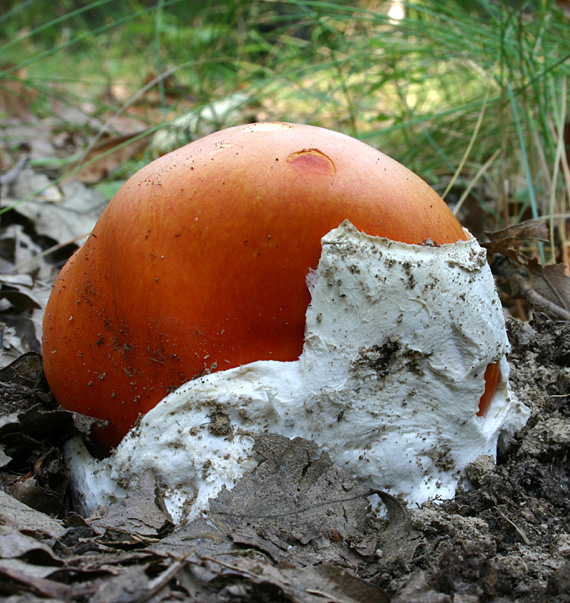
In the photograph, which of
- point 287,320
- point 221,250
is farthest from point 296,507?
point 221,250

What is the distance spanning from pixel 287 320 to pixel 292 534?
53 centimetres

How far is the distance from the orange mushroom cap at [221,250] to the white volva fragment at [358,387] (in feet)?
0.19

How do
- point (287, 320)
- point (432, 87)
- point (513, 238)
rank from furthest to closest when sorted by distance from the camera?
point (432, 87)
point (513, 238)
point (287, 320)

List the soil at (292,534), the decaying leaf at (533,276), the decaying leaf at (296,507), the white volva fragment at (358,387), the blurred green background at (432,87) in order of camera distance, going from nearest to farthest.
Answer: the soil at (292,534), the decaying leaf at (296,507), the white volva fragment at (358,387), the decaying leaf at (533,276), the blurred green background at (432,87)

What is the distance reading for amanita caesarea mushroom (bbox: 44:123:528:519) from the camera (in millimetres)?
1481

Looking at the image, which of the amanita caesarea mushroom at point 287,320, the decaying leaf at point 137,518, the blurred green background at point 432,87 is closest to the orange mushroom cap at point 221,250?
the amanita caesarea mushroom at point 287,320

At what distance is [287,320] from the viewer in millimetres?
1515

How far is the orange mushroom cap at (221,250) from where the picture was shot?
58.3 inches

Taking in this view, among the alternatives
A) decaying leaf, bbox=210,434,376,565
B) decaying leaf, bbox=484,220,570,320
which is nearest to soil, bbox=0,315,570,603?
decaying leaf, bbox=210,434,376,565

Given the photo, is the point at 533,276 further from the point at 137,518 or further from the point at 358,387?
the point at 137,518

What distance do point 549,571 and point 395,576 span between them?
14.3 inches

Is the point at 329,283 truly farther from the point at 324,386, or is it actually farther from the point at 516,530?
the point at 516,530

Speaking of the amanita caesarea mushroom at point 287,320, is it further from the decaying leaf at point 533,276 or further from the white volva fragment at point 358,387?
the decaying leaf at point 533,276

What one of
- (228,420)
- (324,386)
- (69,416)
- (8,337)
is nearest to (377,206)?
(324,386)
